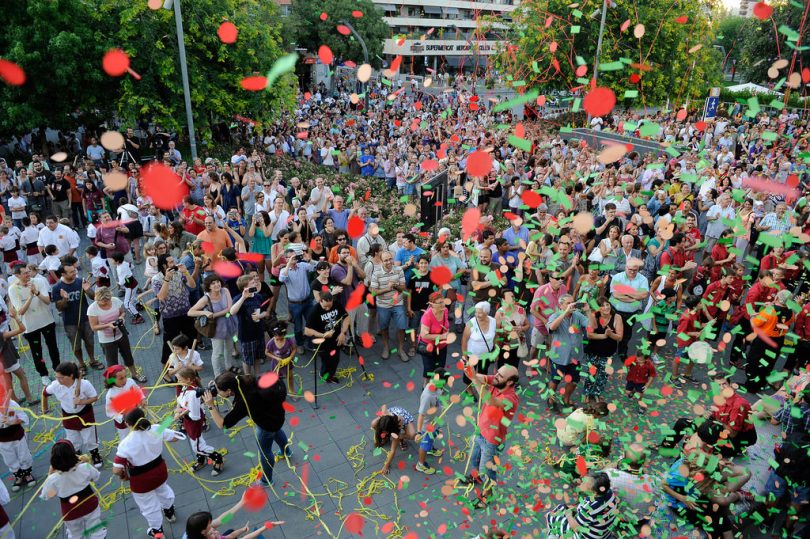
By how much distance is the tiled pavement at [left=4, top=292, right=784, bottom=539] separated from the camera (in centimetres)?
488

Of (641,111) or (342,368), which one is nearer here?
(342,368)

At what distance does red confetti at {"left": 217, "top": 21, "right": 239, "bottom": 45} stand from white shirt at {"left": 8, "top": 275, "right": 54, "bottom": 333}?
10.7m

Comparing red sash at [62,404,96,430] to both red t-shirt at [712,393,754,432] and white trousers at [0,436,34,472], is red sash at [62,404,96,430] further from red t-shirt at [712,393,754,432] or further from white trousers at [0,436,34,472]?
red t-shirt at [712,393,754,432]

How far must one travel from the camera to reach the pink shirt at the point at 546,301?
649cm

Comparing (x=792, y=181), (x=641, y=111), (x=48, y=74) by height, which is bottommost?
(x=641, y=111)

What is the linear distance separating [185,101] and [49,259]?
8.69 metres

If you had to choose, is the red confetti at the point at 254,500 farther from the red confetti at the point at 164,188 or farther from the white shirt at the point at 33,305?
the red confetti at the point at 164,188

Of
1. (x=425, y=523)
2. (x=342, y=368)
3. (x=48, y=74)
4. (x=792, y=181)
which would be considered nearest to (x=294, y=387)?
(x=342, y=368)

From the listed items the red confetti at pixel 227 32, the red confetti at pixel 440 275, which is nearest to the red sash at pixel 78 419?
the red confetti at pixel 440 275

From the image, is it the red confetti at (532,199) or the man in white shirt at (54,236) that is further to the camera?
the red confetti at (532,199)

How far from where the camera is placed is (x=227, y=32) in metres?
15.1

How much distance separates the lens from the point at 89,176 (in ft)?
39.3

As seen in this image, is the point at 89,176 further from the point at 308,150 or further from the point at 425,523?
the point at 425,523

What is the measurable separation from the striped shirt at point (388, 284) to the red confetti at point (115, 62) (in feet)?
38.0
